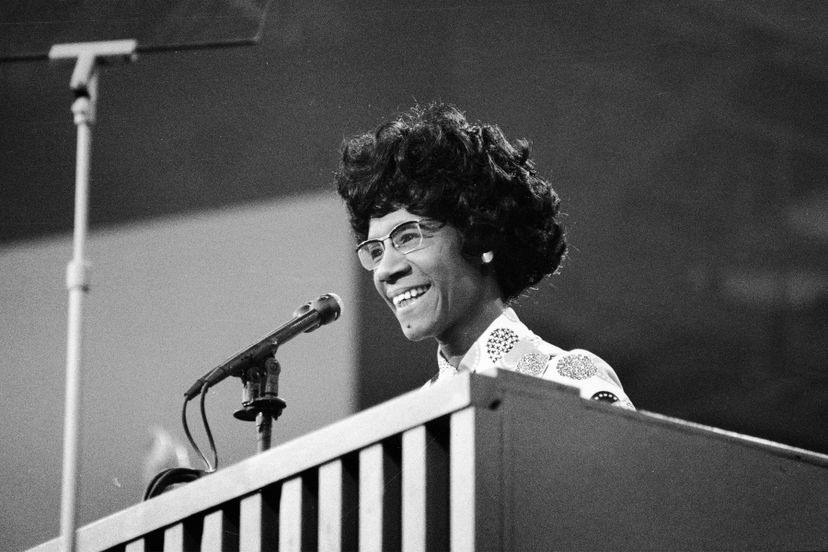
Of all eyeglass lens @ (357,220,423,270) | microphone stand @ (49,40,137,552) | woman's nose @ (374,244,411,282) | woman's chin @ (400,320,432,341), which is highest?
eyeglass lens @ (357,220,423,270)

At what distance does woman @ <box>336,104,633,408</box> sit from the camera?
2.63 meters

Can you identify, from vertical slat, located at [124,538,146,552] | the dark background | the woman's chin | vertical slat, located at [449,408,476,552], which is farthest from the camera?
the dark background

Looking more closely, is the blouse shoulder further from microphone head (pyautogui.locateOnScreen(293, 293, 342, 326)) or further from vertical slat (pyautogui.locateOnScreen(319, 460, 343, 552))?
vertical slat (pyautogui.locateOnScreen(319, 460, 343, 552))

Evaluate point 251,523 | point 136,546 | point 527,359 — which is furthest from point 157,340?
point 251,523

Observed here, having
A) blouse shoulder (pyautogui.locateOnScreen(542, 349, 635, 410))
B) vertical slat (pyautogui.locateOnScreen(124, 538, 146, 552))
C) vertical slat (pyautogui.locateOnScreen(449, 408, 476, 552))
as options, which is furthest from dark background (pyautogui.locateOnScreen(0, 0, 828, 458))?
vertical slat (pyautogui.locateOnScreen(449, 408, 476, 552))

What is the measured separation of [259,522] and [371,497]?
0.53 ft

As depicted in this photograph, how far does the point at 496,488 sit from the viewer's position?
4.43 ft

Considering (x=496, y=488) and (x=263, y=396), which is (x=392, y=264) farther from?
(x=496, y=488)

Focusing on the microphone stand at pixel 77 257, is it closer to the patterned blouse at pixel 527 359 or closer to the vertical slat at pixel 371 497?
the vertical slat at pixel 371 497

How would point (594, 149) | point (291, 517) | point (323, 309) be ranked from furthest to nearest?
1. point (594, 149)
2. point (323, 309)
3. point (291, 517)

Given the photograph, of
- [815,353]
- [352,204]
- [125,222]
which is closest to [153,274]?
[125,222]

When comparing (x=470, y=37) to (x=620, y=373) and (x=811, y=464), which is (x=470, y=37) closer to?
→ (x=620, y=373)

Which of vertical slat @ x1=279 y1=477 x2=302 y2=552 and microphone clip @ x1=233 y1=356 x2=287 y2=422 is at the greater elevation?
microphone clip @ x1=233 y1=356 x2=287 y2=422

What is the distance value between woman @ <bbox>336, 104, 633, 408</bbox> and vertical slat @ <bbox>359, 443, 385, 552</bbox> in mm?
1105
